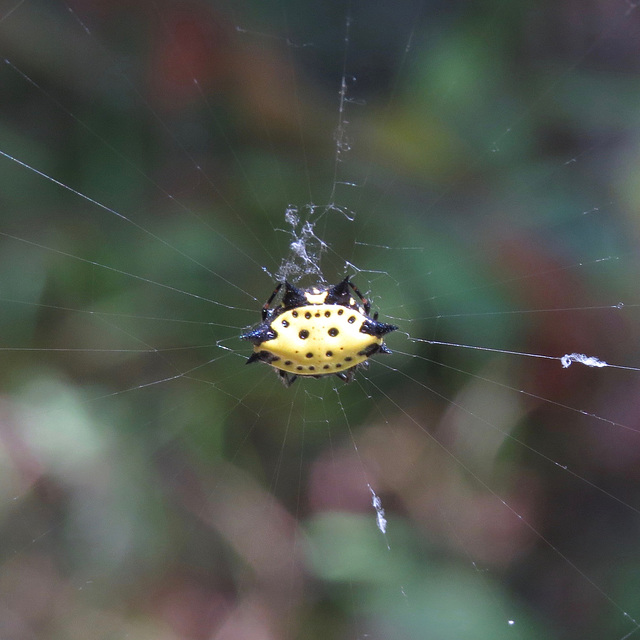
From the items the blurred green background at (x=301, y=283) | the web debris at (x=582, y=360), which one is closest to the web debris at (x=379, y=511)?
the blurred green background at (x=301, y=283)

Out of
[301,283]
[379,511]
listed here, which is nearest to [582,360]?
[379,511]

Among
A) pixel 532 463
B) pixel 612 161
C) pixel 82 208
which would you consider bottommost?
pixel 532 463

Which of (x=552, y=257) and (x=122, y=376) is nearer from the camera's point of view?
(x=552, y=257)

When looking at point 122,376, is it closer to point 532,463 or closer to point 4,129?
point 4,129

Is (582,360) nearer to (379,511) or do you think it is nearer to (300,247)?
(379,511)

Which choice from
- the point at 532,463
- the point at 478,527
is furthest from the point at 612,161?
the point at 478,527

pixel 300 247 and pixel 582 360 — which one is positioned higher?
pixel 300 247
